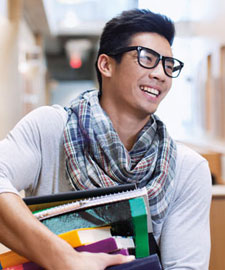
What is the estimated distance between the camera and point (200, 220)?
4.13 ft

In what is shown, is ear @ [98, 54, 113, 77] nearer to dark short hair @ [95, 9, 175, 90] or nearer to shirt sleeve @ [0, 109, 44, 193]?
dark short hair @ [95, 9, 175, 90]

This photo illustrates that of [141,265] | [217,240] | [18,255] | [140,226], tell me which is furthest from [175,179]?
[217,240]

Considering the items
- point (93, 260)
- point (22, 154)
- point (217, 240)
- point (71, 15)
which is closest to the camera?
point (93, 260)

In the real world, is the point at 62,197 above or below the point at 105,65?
below

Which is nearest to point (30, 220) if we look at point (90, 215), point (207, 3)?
point (90, 215)

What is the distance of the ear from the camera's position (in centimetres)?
140

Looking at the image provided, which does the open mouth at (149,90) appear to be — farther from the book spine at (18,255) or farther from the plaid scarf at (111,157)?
the book spine at (18,255)

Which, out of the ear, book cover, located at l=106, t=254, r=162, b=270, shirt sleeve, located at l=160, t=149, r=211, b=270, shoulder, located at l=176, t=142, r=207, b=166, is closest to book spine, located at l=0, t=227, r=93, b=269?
book cover, located at l=106, t=254, r=162, b=270

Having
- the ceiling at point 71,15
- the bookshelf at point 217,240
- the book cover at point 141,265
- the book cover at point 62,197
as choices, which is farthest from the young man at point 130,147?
the ceiling at point 71,15

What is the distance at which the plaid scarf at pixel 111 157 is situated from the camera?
122 cm

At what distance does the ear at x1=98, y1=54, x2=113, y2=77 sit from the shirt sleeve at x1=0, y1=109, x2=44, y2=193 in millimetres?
255

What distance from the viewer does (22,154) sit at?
1205 mm

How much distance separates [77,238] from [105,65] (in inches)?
25.1

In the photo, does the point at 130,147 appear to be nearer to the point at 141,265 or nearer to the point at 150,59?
the point at 150,59
